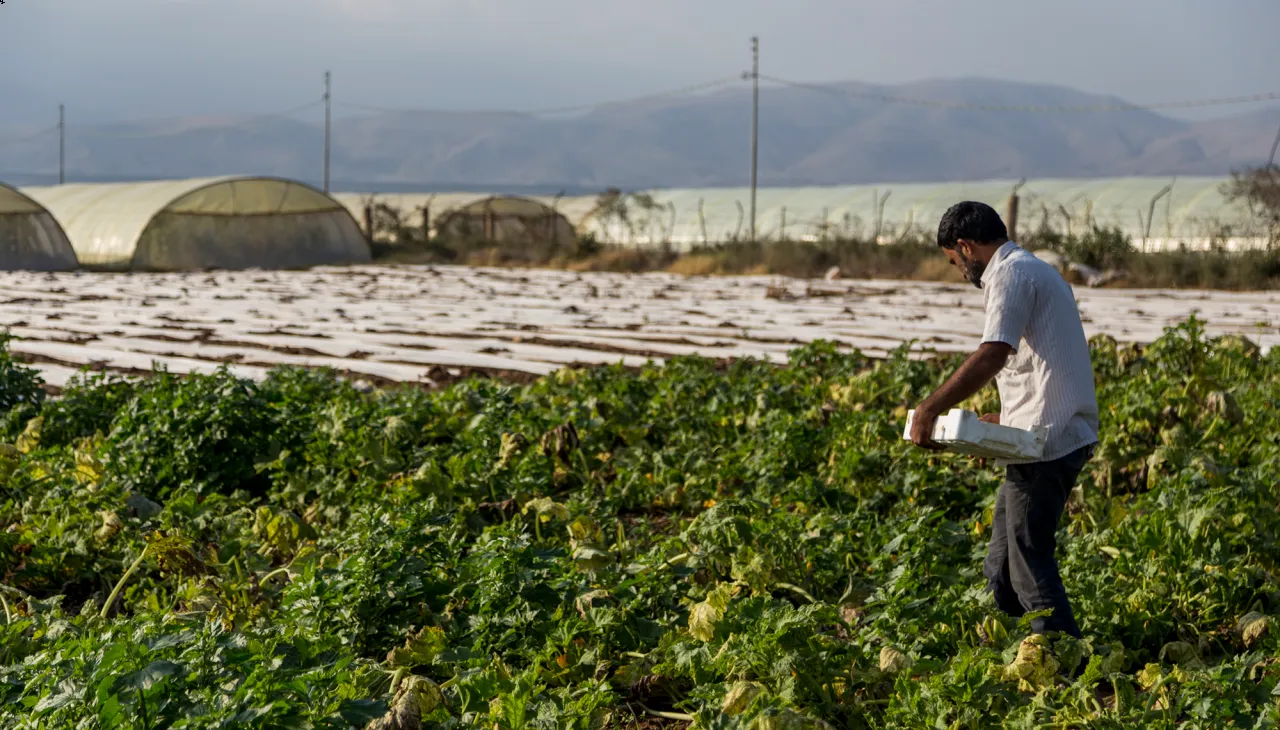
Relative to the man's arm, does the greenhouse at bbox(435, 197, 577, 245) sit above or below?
above

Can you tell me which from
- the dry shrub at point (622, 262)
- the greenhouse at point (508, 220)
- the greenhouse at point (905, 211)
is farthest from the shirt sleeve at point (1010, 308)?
the greenhouse at point (508, 220)

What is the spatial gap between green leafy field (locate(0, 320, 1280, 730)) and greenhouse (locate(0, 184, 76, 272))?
62.9 ft

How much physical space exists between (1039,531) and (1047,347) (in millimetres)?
549

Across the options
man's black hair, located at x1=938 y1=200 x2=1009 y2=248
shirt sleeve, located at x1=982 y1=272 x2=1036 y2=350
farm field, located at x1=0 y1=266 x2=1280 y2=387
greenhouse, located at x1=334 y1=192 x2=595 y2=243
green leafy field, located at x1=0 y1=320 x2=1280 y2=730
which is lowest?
green leafy field, located at x1=0 y1=320 x2=1280 y2=730

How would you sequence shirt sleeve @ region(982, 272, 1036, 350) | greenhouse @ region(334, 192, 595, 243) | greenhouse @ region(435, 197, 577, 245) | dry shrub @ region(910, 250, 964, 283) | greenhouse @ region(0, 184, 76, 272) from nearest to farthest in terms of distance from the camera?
1. shirt sleeve @ region(982, 272, 1036, 350)
2. dry shrub @ region(910, 250, 964, 283)
3. greenhouse @ region(0, 184, 76, 272)
4. greenhouse @ region(334, 192, 595, 243)
5. greenhouse @ region(435, 197, 577, 245)

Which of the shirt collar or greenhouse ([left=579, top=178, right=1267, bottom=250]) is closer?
the shirt collar

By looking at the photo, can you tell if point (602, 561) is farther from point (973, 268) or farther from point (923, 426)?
point (973, 268)

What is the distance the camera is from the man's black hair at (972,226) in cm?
377

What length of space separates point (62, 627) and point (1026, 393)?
2.75 m

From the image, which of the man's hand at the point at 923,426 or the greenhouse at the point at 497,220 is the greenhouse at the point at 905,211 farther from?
the man's hand at the point at 923,426

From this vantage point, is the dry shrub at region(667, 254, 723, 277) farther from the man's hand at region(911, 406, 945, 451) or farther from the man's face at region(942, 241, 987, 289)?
the man's hand at region(911, 406, 945, 451)

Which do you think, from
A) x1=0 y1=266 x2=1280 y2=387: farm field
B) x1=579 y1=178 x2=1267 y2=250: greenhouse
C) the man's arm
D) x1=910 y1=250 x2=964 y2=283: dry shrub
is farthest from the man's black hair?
x1=579 y1=178 x2=1267 y2=250: greenhouse

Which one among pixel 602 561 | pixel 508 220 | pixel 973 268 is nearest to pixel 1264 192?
pixel 508 220

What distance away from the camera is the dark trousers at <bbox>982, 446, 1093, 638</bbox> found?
12.4 feet
